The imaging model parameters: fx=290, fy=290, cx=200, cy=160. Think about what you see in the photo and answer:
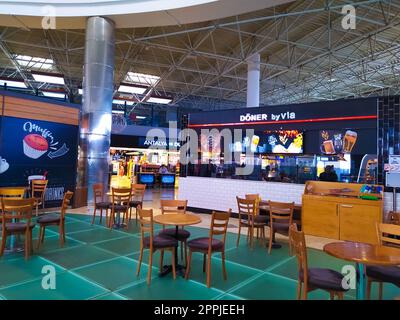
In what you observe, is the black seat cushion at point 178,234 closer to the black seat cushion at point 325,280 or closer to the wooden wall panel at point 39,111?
the black seat cushion at point 325,280

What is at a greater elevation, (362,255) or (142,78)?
(142,78)

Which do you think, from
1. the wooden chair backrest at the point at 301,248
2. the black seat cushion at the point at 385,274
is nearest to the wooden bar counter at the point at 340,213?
the black seat cushion at the point at 385,274

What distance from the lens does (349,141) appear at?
693 centimetres

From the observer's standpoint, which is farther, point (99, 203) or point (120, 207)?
point (99, 203)

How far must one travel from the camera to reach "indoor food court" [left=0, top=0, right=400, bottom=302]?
3.55m

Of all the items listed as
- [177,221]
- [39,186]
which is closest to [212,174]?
[39,186]

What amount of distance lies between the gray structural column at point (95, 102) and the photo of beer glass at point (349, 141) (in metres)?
6.53

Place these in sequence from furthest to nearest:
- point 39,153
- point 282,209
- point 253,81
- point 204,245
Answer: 1. point 253,81
2. point 39,153
3. point 282,209
4. point 204,245

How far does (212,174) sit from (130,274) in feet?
17.9

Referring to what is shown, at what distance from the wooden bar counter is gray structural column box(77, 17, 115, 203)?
19.2ft

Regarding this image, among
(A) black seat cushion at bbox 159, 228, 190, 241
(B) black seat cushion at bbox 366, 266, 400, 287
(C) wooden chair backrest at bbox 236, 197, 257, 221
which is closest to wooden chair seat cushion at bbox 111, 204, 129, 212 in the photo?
(A) black seat cushion at bbox 159, 228, 190, 241

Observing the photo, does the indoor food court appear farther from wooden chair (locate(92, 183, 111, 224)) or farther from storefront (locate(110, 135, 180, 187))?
storefront (locate(110, 135, 180, 187))

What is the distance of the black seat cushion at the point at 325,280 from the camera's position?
263 cm

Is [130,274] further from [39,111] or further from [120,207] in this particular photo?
[39,111]
